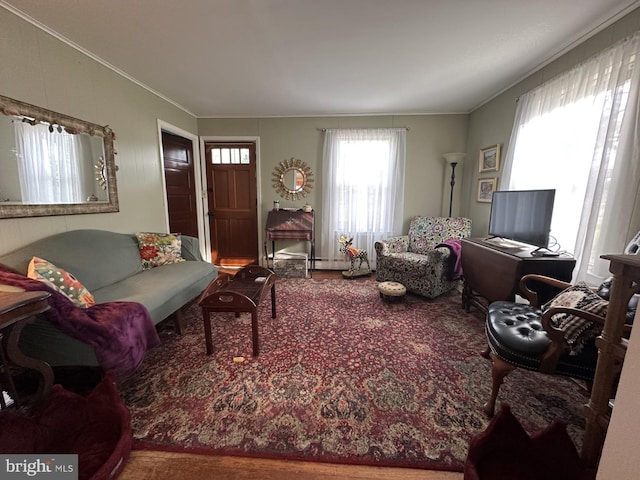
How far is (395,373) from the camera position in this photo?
1.75m

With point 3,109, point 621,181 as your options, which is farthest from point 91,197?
point 621,181

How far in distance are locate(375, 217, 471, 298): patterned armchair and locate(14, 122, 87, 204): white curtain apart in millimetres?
3118

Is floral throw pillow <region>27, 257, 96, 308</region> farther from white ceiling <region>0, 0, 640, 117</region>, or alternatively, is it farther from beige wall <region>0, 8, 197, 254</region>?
white ceiling <region>0, 0, 640, 117</region>

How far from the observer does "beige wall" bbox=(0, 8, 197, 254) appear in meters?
1.79

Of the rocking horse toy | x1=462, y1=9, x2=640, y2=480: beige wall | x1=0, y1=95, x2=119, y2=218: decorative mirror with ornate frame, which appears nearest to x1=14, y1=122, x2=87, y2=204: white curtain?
x1=0, y1=95, x2=119, y2=218: decorative mirror with ornate frame

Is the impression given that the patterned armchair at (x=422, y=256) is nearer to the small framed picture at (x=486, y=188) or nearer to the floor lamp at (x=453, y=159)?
the small framed picture at (x=486, y=188)

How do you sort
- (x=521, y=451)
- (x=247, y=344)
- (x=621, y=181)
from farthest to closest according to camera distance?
(x=247, y=344) < (x=621, y=181) < (x=521, y=451)

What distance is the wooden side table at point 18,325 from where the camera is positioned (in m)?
1.12

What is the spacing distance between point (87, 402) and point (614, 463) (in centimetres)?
203

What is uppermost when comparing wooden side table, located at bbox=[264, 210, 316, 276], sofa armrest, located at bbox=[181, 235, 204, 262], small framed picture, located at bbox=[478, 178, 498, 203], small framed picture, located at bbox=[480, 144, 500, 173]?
small framed picture, located at bbox=[480, 144, 500, 173]

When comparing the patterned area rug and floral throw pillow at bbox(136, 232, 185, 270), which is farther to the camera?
floral throw pillow at bbox(136, 232, 185, 270)

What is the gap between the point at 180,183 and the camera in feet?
12.5

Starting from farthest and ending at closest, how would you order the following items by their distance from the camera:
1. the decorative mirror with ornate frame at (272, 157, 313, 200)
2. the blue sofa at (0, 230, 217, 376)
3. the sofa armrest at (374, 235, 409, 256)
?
the decorative mirror with ornate frame at (272, 157, 313, 200) → the sofa armrest at (374, 235, 409, 256) → the blue sofa at (0, 230, 217, 376)

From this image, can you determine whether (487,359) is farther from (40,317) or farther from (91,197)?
(91,197)
